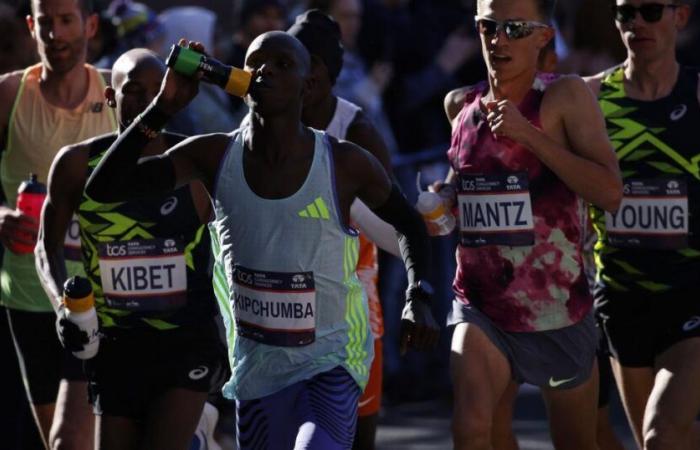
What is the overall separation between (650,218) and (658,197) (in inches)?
3.6

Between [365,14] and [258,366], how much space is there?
20.6 ft

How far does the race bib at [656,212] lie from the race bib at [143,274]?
1.86 m

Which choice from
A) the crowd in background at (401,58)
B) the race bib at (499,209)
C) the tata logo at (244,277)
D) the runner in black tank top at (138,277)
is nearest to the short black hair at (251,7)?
the crowd in background at (401,58)

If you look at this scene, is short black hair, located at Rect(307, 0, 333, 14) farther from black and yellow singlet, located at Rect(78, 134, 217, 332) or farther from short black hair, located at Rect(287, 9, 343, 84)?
black and yellow singlet, located at Rect(78, 134, 217, 332)

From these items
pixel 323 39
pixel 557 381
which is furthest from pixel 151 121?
pixel 323 39

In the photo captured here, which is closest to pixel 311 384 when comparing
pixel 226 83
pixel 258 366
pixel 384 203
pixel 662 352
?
pixel 258 366

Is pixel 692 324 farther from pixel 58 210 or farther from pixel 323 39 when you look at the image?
pixel 58 210

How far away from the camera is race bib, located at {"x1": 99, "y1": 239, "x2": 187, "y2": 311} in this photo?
712 centimetres

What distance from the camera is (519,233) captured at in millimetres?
7102

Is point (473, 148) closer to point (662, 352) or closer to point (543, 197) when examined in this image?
point (543, 197)

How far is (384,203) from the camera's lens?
6.56m

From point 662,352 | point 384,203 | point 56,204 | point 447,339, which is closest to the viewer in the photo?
point 384,203

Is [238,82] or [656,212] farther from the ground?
[238,82]

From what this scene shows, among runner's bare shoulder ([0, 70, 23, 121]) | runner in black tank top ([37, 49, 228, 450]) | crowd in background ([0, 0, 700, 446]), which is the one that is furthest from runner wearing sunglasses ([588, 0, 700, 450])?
crowd in background ([0, 0, 700, 446])
